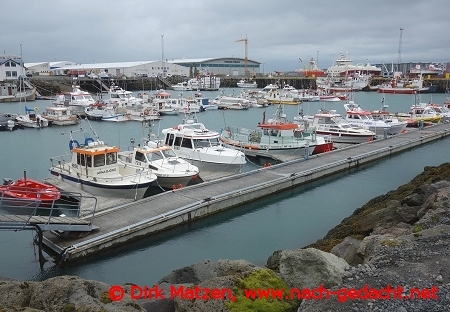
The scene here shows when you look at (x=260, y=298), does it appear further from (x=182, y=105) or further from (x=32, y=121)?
(x=182, y=105)

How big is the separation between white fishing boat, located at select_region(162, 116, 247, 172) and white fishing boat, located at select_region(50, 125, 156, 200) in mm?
4686

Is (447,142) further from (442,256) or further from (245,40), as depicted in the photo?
(245,40)

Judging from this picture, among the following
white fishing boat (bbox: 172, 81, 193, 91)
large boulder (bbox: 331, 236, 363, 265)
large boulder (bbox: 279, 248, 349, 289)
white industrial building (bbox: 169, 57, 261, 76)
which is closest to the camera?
large boulder (bbox: 279, 248, 349, 289)

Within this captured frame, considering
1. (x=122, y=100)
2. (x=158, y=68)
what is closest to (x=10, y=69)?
(x=158, y=68)

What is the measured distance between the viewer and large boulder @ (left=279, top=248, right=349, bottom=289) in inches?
302

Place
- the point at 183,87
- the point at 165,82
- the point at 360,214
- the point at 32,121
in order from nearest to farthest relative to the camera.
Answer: the point at 360,214 < the point at 32,121 < the point at 183,87 < the point at 165,82

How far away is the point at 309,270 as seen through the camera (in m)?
7.79

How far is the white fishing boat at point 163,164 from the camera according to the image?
20.3 metres

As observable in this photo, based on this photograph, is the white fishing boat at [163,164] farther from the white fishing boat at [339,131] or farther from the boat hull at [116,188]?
the white fishing boat at [339,131]

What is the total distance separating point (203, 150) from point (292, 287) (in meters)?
16.7

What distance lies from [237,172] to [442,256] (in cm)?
1594

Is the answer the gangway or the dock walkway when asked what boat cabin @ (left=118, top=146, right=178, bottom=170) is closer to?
the dock walkway

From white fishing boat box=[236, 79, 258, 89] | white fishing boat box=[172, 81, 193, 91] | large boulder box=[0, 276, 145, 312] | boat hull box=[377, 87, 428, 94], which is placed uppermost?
white fishing boat box=[236, 79, 258, 89]

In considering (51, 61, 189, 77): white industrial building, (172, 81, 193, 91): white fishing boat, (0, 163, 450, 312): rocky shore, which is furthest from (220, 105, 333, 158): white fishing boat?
(51, 61, 189, 77): white industrial building
